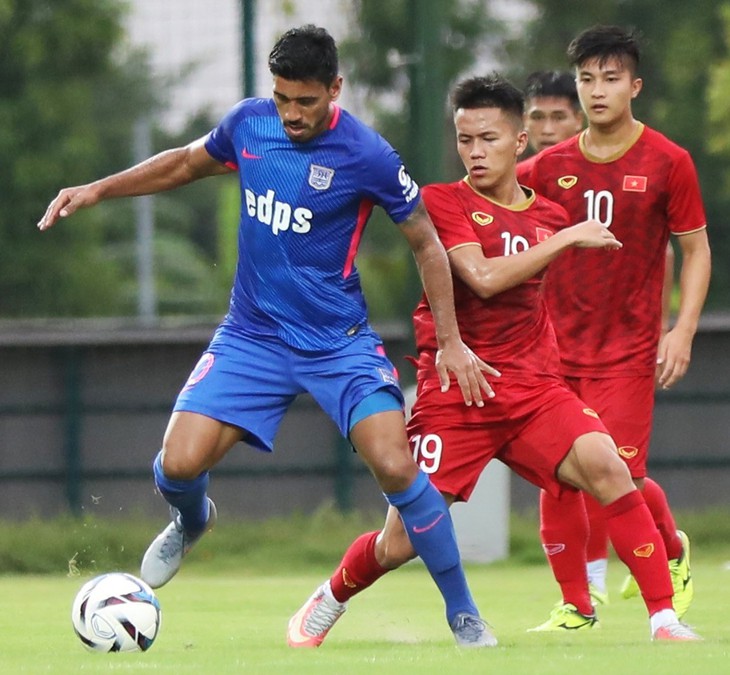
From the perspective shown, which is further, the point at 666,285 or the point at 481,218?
the point at 666,285

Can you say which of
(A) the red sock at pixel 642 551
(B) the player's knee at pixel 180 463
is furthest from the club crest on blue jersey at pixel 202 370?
(A) the red sock at pixel 642 551

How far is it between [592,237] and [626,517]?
3.32ft

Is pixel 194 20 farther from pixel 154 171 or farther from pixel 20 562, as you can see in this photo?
pixel 154 171

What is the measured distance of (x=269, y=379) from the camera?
6668 mm

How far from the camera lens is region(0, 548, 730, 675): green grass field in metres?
5.71

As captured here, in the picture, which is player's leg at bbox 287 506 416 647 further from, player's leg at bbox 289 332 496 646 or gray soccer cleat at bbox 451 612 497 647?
gray soccer cleat at bbox 451 612 497 647

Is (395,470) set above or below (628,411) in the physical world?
above

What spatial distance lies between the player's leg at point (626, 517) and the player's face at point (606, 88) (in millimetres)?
1489

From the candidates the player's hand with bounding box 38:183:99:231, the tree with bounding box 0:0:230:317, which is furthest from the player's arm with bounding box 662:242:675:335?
the tree with bounding box 0:0:230:317

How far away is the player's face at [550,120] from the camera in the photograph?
28.1 ft

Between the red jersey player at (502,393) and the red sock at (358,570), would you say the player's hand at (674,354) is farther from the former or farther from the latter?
the red sock at (358,570)

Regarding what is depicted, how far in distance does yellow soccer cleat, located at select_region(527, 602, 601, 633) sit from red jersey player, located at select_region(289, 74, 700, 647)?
34.1 inches

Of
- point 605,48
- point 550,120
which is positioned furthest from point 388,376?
point 550,120

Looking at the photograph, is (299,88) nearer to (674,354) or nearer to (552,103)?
(674,354)
